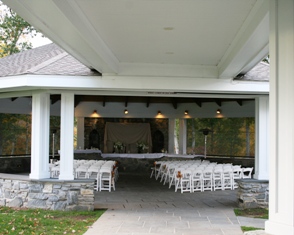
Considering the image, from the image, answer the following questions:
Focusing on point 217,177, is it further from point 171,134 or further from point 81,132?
point 81,132

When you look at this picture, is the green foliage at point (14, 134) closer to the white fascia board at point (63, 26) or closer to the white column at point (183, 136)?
the white column at point (183, 136)

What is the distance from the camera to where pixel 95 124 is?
863 inches

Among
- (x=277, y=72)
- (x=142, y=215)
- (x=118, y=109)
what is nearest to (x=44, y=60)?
(x=142, y=215)

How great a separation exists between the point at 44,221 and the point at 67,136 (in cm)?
253

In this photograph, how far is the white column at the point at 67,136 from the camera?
10.1 m

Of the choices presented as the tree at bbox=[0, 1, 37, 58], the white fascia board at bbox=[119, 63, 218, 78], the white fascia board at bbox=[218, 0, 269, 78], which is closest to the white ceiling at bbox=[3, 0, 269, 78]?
the white fascia board at bbox=[218, 0, 269, 78]

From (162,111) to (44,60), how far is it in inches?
383

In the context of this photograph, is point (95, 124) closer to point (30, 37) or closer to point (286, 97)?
point (30, 37)

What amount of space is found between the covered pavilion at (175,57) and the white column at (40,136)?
3cm

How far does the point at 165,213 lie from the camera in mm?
9273

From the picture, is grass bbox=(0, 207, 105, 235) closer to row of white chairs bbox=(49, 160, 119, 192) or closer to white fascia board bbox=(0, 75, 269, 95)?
row of white chairs bbox=(49, 160, 119, 192)

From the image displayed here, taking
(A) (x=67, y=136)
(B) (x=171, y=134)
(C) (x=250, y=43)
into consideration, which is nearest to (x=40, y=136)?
(A) (x=67, y=136)

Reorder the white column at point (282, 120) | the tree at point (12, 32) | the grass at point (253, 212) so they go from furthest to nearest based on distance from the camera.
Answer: the tree at point (12, 32), the grass at point (253, 212), the white column at point (282, 120)

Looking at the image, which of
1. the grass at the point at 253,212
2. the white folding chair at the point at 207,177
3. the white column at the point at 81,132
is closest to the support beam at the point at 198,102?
the white folding chair at the point at 207,177
